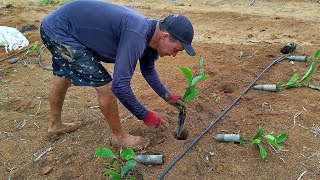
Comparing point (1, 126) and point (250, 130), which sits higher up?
point (250, 130)

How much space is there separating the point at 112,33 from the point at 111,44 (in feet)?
0.29

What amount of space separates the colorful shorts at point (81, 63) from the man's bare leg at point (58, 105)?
228 millimetres

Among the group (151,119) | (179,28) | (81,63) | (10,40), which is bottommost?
(10,40)

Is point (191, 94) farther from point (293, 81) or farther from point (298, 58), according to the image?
point (298, 58)

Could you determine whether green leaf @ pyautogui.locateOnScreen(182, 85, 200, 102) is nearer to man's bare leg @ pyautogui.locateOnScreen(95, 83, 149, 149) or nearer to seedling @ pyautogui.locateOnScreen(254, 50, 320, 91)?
man's bare leg @ pyautogui.locateOnScreen(95, 83, 149, 149)

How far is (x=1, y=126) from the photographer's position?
3160mm

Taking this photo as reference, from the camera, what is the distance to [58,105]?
112 inches

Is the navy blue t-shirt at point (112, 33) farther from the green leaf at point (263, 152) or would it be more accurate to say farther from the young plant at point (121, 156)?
the green leaf at point (263, 152)

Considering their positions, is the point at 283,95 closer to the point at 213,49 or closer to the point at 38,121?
the point at 213,49

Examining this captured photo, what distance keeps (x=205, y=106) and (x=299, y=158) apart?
1.02 metres

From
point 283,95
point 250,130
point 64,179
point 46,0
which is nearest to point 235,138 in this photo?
point 250,130

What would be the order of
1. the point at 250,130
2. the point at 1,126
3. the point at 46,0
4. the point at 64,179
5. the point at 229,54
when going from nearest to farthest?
the point at 64,179 → the point at 250,130 → the point at 1,126 → the point at 229,54 → the point at 46,0

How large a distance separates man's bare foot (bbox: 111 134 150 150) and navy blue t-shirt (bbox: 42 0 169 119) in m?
0.36

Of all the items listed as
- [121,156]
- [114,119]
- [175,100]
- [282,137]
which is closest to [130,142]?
[114,119]
